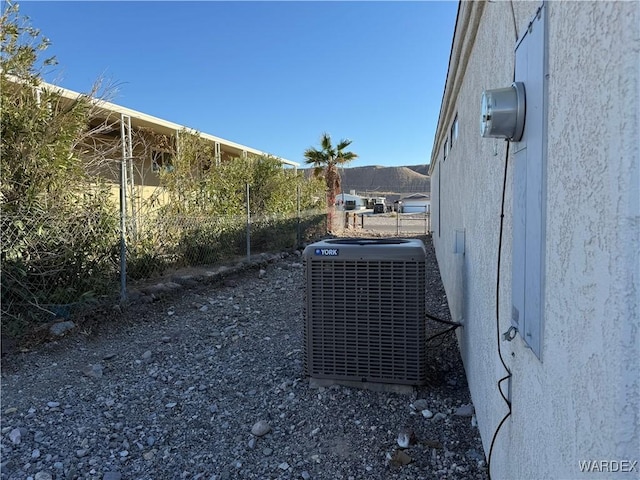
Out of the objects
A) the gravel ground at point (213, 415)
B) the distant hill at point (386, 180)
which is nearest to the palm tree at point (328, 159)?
the gravel ground at point (213, 415)

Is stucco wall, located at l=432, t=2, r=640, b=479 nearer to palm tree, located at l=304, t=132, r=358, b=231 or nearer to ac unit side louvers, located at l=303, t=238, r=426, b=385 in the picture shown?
ac unit side louvers, located at l=303, t=238, r=426, b=385

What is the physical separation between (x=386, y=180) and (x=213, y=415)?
9792 cm

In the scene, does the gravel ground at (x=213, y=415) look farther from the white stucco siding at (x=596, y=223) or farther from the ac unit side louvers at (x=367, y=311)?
the white stucco siding at (x=596, y=223)

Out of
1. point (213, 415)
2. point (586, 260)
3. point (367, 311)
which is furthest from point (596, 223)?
point (213, 415)

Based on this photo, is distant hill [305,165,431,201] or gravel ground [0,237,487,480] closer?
gravel ground [0,237,487,480]

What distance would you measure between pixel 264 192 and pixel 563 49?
34.5 feet

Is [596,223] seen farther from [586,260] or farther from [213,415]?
[213,415]

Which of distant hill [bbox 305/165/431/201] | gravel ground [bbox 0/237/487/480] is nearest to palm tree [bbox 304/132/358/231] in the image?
gravel ground [bbox 0/237/487/480]

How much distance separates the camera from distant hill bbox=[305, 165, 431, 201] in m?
94.1

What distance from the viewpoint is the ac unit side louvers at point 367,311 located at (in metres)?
3.15

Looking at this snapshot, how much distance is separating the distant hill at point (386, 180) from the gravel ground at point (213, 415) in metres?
88.2

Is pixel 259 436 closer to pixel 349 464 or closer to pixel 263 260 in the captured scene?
pixel 349 464

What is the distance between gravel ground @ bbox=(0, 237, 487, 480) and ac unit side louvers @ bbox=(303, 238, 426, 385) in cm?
19

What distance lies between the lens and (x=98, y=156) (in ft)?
19.1
